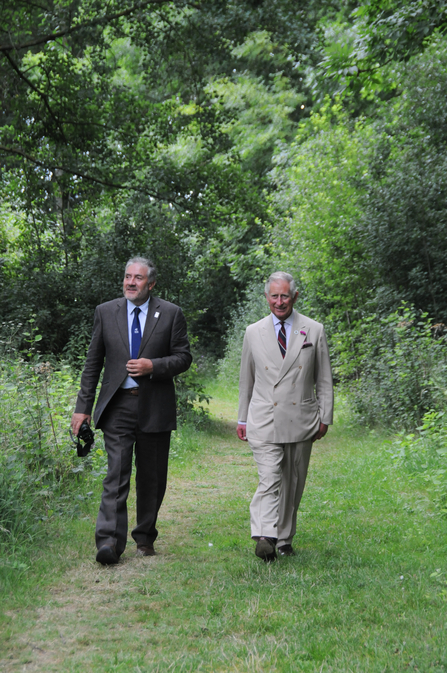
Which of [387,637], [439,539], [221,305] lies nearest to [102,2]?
[439,539]

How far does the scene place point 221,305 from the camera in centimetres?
3200

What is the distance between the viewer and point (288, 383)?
17.7ft

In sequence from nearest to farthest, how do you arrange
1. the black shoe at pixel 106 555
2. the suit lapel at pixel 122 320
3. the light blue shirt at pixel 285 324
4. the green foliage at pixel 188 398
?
the black shoe at pixel 106 555 < the suit lapel at pixel 122 320 < the light blue shirt at pixel 285 324 < the green foliage at pixel 188 398

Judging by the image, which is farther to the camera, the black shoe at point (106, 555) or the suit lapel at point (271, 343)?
the suit lapel at point (271, 343)

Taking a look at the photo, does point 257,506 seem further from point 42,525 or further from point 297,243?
point 297,243

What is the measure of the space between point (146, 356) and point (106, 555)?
1511mm

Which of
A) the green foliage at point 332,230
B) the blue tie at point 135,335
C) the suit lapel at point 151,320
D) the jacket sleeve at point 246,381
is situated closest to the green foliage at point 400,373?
the green foliage at point 332,230

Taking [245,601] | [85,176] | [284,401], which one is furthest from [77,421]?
[85,176]

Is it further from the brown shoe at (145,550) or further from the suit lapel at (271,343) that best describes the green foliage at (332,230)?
the brown shoe at (145,550)

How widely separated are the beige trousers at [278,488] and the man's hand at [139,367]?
1005 millimetres

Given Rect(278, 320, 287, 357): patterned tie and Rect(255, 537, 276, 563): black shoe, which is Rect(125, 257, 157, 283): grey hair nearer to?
Rect(278, 320, 287, 357): patterned tie

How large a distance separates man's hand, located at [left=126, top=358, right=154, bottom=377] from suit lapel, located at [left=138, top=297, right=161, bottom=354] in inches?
9.3

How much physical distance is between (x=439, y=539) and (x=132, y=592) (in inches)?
102

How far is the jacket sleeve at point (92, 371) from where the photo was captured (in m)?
5.39
